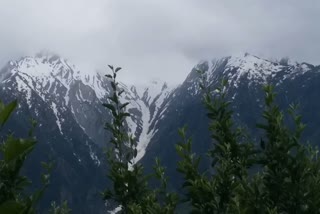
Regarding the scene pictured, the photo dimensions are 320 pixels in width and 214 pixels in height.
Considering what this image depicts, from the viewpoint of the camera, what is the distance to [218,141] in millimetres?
14930

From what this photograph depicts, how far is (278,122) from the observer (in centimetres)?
1405

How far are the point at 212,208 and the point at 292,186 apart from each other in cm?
214

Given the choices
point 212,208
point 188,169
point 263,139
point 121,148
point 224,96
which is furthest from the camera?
point 121,148

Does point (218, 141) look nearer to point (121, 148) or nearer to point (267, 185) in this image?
point (267, 185)

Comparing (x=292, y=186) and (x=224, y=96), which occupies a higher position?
(x=224, y=96)

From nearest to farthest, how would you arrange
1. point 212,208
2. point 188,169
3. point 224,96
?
point 212,208, point 188,169, point 224,96

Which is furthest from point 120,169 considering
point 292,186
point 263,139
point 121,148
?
point 292,186

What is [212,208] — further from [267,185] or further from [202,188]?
[267,185]

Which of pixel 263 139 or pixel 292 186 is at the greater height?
pixel 263 139

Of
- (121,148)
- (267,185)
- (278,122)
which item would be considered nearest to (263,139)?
(278,122)

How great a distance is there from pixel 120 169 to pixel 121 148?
90cm

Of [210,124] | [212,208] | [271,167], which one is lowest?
[212,208]

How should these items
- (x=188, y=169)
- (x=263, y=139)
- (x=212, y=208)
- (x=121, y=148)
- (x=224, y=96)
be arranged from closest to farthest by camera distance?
(x=212, y=208), (x=188, y=169), (x=263, y=139), (x=224, y=96), (x=121, y=148)

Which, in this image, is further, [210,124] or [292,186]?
[210,124]
